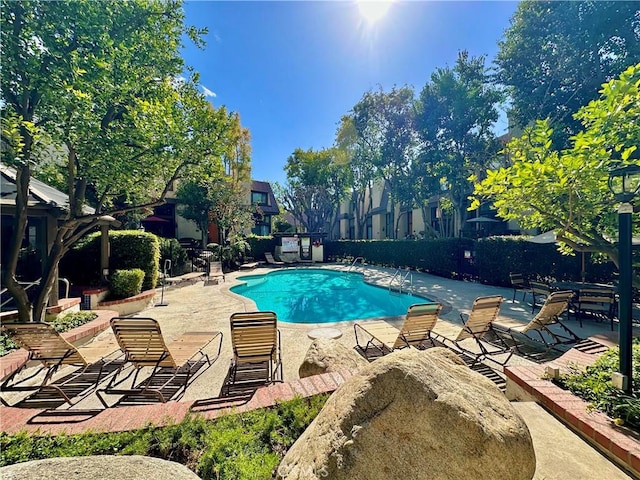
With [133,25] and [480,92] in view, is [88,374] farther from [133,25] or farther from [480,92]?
[480,92]

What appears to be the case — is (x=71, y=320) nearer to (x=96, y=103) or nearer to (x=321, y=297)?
(x=96, y=103)

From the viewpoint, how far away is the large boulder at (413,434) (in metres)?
1.60

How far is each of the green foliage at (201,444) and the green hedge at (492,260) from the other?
38.1 feet

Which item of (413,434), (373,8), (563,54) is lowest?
(413,434)

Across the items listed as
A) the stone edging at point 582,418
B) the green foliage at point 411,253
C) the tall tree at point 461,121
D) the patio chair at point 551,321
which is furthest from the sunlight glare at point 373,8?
the green foliage at point 411,253

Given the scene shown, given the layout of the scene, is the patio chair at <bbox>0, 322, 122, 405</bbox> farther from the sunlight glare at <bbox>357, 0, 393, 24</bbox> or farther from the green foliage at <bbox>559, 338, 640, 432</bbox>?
the sunlight glare at <bbox>357, 0, 393, 24</bbox>

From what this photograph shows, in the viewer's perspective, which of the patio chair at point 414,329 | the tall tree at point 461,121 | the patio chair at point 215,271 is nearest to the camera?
the patio chair at point 414,329

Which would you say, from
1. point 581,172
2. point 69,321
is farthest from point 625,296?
point 69,321

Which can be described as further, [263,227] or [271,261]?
[263,227]

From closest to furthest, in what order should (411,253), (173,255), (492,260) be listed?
1. (492,260)
2. (173,255)
3. (411,253)

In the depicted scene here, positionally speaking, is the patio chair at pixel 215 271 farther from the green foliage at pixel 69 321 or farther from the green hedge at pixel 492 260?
the green hedge at pixel 492 260

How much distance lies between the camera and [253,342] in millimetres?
4102

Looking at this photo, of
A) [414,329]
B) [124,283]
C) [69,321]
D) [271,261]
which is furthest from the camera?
[271,261]

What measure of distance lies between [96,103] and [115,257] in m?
6.64
